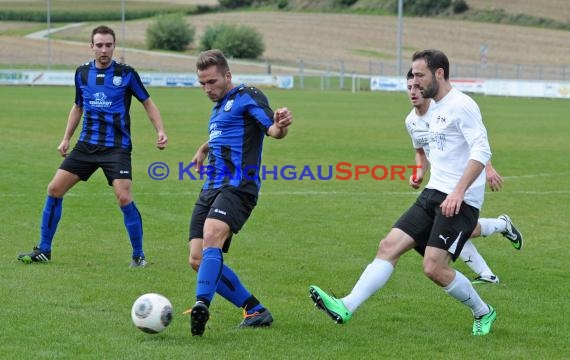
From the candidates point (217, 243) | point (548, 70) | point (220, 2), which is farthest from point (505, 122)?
point (220, 2)

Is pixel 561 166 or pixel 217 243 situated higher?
pixel 217 243

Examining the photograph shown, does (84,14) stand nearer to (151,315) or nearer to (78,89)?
(78,89)

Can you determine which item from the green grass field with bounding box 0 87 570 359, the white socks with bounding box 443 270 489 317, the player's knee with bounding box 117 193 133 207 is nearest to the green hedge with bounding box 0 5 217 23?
the green grass field with bounding box 0 87 570 359

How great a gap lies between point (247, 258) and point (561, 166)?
1068 cm

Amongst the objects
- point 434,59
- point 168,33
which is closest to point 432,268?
point 434,59

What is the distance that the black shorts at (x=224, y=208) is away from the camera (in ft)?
21.8

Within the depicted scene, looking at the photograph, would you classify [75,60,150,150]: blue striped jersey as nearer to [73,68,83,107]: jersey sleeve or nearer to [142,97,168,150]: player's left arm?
[73,68,83,107]: jersey sleeve

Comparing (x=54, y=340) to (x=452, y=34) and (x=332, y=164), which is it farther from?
(x=452, y=34)

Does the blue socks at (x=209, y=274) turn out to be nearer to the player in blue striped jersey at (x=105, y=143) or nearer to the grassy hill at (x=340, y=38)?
the player in blue striped jersey at (x=105, y=143)

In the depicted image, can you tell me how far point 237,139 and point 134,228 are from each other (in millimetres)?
2650

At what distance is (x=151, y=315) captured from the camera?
20.9ft

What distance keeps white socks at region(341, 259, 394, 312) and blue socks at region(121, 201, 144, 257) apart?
9.89 ft

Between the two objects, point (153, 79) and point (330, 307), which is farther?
point (153, 79)

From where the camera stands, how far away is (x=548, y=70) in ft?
228
